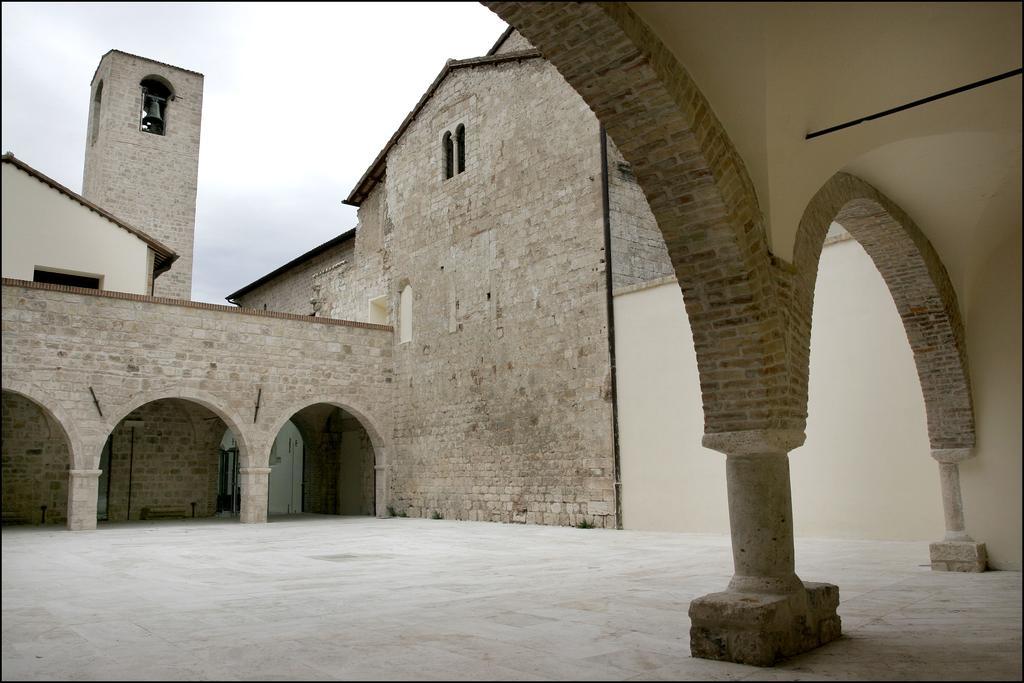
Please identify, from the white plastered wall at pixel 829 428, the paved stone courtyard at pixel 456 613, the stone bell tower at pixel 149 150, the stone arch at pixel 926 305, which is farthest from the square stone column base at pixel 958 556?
the stone bell tower at pixel 149 150

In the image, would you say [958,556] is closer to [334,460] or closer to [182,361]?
[182,361]

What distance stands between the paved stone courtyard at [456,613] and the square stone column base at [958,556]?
0.53 ft

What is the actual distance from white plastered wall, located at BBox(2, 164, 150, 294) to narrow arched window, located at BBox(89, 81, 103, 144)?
9.88 m

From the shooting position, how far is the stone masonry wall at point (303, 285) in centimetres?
2102

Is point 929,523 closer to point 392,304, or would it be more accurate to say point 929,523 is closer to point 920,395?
point 920,395

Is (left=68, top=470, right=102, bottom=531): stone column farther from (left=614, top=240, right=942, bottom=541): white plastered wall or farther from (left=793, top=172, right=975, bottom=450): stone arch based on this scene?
(left=793, top=172, right=975, bottom=450): stone arch

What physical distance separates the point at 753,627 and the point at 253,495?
1252 cm

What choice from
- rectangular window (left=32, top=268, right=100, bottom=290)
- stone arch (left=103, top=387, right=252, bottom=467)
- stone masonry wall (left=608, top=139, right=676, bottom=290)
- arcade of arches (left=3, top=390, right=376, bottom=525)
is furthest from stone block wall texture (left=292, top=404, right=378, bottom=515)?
stone masonry wall (left=608, top=139, right=676, bottom=290)

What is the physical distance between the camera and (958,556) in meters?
6.93

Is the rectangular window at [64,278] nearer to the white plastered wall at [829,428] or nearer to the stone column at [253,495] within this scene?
the stone column at [253,495]

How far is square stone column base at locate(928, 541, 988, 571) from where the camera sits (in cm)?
689

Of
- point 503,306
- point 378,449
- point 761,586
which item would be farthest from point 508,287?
point 761,586

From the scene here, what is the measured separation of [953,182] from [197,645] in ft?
20.6

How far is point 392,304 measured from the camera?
1736 cm
